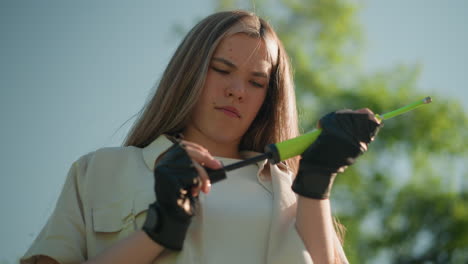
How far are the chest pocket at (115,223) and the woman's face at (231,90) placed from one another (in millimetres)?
532

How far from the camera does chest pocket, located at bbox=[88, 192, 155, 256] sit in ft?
8.02

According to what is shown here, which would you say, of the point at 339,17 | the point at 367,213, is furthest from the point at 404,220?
the point at 339,17

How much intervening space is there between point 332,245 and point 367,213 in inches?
484

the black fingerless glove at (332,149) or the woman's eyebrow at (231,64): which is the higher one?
the woman's eyebrow at (231,64)

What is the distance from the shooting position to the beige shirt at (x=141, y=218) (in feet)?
7.86

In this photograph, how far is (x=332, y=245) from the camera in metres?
2.58

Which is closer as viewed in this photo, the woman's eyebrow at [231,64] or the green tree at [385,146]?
the woman's eyebrow at [231,64]

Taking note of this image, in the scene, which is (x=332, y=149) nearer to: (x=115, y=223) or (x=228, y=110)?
(x=228, y=110)

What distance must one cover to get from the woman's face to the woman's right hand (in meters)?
0.60

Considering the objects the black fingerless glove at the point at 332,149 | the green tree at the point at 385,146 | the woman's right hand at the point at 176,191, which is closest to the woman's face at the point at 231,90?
the black fingerless glove at the point at 332,149

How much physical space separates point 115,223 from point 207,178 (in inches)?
21.5

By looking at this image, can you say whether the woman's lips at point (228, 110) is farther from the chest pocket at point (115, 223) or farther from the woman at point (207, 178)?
the chest pocket at point (115, 223)

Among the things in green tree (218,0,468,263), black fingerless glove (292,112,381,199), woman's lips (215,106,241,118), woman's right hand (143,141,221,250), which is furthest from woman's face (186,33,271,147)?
green tree (218,0,468,263)

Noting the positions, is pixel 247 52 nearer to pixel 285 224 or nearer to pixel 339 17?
pixel 285 224
